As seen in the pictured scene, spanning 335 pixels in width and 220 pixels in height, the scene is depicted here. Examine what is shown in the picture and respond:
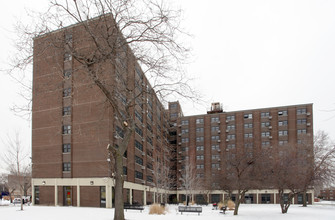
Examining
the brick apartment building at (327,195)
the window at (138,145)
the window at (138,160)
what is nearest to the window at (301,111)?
the window at (138,145)

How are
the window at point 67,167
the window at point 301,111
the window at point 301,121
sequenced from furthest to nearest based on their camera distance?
the window at point 301,111 < the window at point 301,121 < the window at point 67,167

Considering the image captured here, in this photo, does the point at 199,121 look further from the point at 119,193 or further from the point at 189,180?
the point at 119,193

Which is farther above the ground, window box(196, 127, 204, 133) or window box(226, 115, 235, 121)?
window box(226, 115, 235, 121)

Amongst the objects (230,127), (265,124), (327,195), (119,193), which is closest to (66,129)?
(119,193)

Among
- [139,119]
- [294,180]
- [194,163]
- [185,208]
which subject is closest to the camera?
[185,208]

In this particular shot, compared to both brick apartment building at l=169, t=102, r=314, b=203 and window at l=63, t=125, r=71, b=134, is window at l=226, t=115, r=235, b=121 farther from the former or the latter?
window at l=63, t=125, r=71, b=134

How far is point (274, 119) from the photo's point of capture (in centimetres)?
7925

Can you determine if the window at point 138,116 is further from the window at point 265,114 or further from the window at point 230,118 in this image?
the window at point 265,114

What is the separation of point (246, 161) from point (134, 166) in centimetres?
2476

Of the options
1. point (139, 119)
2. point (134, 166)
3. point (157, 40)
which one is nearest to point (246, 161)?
point (157, 40)

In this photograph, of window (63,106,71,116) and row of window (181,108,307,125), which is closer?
window (63,106,71,116)

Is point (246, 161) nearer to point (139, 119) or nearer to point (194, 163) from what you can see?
point (139, 119)

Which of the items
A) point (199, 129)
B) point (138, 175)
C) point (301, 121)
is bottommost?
point (138, 175)

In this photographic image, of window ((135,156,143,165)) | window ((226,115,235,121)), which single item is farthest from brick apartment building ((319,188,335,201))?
window ((135,156,143,165))
